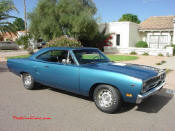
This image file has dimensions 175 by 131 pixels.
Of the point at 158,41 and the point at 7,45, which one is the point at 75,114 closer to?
the point at 158,41

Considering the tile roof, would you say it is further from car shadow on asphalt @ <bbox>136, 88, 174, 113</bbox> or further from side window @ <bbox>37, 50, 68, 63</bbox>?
side window @ <bbox>37, 50, 68, 63</bbox>

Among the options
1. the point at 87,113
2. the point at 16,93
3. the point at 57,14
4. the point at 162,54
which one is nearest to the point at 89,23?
the point at 57,14

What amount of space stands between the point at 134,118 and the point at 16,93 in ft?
12.2

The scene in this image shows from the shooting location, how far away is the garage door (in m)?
21.0

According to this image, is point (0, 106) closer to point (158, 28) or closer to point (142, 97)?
point (142, 97)

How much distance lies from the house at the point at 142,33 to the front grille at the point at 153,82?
605 inches

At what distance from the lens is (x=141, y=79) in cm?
366

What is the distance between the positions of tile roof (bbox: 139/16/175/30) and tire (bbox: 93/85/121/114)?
19065mm

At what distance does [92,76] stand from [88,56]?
4.23 feet

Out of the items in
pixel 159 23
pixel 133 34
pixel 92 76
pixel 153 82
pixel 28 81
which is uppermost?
pixel 159 23

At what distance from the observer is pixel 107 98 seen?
4.07m

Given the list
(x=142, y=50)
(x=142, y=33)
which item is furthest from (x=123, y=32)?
(x=142, y=50)

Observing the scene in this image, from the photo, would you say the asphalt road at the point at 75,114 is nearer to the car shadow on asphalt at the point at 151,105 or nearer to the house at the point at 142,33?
the car shadow on asphalt at the point at 151,105

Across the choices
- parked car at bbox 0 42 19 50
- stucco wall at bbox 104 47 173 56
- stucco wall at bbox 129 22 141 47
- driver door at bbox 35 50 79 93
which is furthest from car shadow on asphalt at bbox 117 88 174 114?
parked car at bbox 0 42 19 50
